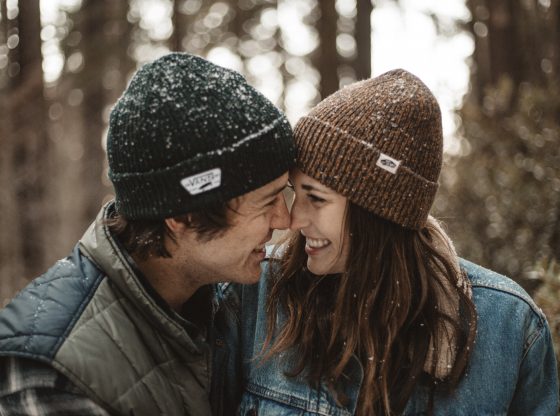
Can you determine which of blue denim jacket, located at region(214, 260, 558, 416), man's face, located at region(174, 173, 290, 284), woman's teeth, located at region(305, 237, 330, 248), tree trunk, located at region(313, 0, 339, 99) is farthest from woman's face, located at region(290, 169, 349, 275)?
tree trunk, located at region(313, 0, 339, 99)

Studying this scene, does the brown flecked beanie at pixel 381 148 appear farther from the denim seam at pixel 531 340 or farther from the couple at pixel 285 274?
the denim seam at pixel 531 340

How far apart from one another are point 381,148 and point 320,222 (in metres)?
0.39

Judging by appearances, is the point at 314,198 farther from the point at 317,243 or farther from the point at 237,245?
the point at 237,245

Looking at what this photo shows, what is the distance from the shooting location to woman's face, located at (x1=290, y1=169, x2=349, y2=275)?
2.43 m

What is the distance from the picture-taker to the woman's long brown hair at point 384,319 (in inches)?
89.7

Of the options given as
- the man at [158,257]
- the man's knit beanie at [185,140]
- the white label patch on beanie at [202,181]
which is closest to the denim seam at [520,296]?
the man at [158,257]

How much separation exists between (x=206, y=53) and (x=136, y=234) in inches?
439

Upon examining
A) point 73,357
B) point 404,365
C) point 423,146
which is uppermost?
point 423,146

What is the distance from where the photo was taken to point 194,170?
2125 mm

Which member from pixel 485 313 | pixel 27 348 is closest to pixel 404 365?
pixel 485 313

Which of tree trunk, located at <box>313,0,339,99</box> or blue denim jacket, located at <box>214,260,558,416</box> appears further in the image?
tree trunk, located at <box>313,0,339,99</box>

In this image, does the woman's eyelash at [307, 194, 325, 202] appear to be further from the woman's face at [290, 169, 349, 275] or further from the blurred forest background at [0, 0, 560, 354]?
the blurred forest background at [0, 0, 560, 354]

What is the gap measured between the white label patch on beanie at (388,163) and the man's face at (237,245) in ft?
1.26

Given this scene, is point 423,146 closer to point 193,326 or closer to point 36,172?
point 193,326
